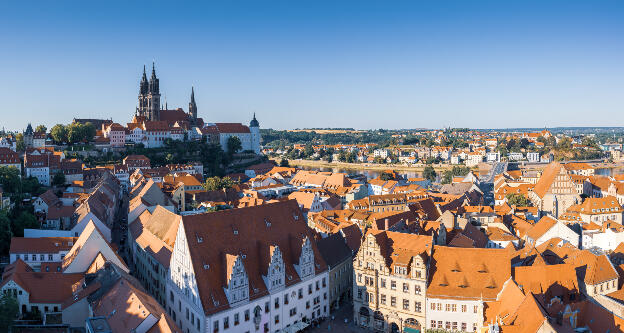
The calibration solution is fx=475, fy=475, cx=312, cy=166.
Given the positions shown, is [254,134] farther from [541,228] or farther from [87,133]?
[541,228]

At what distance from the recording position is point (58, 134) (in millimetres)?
107375

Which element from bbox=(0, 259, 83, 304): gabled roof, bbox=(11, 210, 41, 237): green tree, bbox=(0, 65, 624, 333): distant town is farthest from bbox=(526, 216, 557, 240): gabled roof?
bbox=(11, 210, 41, 237): green tree

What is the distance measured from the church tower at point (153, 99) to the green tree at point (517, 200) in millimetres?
94213

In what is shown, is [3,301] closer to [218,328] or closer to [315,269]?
[218,328]

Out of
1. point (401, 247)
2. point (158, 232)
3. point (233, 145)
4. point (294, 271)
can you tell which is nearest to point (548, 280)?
point (401, 247)

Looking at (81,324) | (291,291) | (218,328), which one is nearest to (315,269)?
(291,291)

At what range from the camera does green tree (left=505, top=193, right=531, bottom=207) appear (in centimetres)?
7869

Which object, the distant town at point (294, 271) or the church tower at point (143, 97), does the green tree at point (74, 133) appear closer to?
the church tower at point (143, 97)

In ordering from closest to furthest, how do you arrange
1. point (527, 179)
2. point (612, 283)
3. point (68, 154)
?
point (612, 283), point (68, 154), point (527, 179)

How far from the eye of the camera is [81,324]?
3419 centimetres

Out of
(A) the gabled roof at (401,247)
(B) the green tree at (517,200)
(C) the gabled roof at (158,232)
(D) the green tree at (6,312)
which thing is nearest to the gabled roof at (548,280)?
(A) the gabled roof at (401,247)

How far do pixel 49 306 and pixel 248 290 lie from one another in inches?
625

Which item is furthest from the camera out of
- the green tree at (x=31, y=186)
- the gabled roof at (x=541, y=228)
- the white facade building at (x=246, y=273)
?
the green tree at (x=31, y=186)

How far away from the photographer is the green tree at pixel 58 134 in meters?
107
